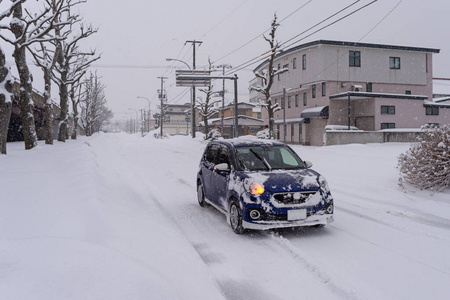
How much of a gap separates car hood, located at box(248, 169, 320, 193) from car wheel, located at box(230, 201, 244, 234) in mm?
639

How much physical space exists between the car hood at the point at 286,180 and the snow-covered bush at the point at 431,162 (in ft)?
15.0

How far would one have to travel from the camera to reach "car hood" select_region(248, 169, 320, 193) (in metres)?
5.57

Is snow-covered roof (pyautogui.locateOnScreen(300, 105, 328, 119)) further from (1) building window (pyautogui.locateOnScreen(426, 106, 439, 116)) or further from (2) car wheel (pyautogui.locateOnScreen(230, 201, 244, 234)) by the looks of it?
(2) car wheel (pyautogui.locateOnScreen(230, 201, 244, 234))

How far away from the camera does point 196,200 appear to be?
8.95m

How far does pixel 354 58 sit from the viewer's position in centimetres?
3528

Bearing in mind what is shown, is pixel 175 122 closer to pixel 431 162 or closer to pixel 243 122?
pixel 243 122

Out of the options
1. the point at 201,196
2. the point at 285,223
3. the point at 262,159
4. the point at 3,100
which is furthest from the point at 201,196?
the point at 3,100

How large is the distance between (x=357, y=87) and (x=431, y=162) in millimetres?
27755

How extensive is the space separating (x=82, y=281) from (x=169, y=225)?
3.39 m

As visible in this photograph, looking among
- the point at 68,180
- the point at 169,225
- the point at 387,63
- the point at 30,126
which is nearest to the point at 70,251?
the point at 169,225

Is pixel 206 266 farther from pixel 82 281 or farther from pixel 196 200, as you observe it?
pixel 196 200

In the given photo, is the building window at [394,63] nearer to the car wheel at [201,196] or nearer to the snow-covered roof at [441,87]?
the snow-covered roof at [441,87]

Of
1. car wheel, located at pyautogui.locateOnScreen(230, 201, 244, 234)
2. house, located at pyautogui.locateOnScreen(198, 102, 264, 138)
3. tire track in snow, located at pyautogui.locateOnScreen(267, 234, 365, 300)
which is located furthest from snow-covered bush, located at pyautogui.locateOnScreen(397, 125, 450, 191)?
house, located at pyautogui.locateOnScreen(198, 102, 264, 138)

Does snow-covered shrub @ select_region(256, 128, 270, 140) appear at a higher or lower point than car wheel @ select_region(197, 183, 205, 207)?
higher
